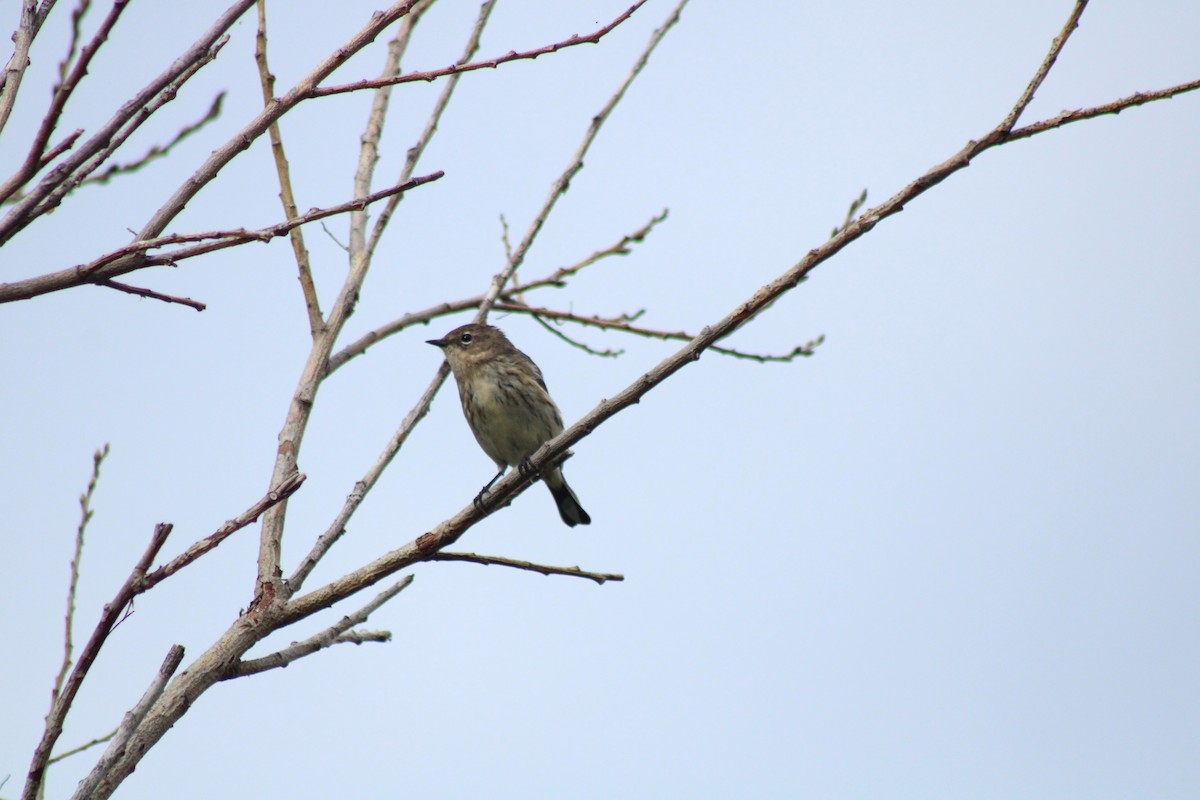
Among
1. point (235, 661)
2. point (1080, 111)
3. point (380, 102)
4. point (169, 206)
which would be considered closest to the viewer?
point (169, 206)

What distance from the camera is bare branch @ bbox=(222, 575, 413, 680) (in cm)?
362

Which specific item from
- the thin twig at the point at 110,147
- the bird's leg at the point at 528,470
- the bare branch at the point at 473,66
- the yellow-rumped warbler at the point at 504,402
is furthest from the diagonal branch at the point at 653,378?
the yellow-rumped warbler at the point at 504,402

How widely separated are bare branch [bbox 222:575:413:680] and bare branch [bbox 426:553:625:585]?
8.7 inches

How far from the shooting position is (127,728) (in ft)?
8.75

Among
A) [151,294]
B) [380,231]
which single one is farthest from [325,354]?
[151,294]

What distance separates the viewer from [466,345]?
920 cm

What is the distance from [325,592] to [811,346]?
456cm

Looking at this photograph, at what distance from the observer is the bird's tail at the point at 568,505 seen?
9445mm

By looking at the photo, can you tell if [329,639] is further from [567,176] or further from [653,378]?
[567,176]

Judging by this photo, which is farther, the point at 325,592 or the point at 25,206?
the point at 325,592

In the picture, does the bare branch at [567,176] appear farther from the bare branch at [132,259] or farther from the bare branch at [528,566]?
the bare branch at [132,259]

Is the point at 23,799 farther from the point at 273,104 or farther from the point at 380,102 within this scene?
the point at 380,102

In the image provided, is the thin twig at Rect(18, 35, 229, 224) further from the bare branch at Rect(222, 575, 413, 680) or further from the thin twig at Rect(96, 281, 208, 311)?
the bare branch at Rect(222, 575, 413, 680)

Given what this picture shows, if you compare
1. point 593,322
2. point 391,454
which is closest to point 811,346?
point 593,322
